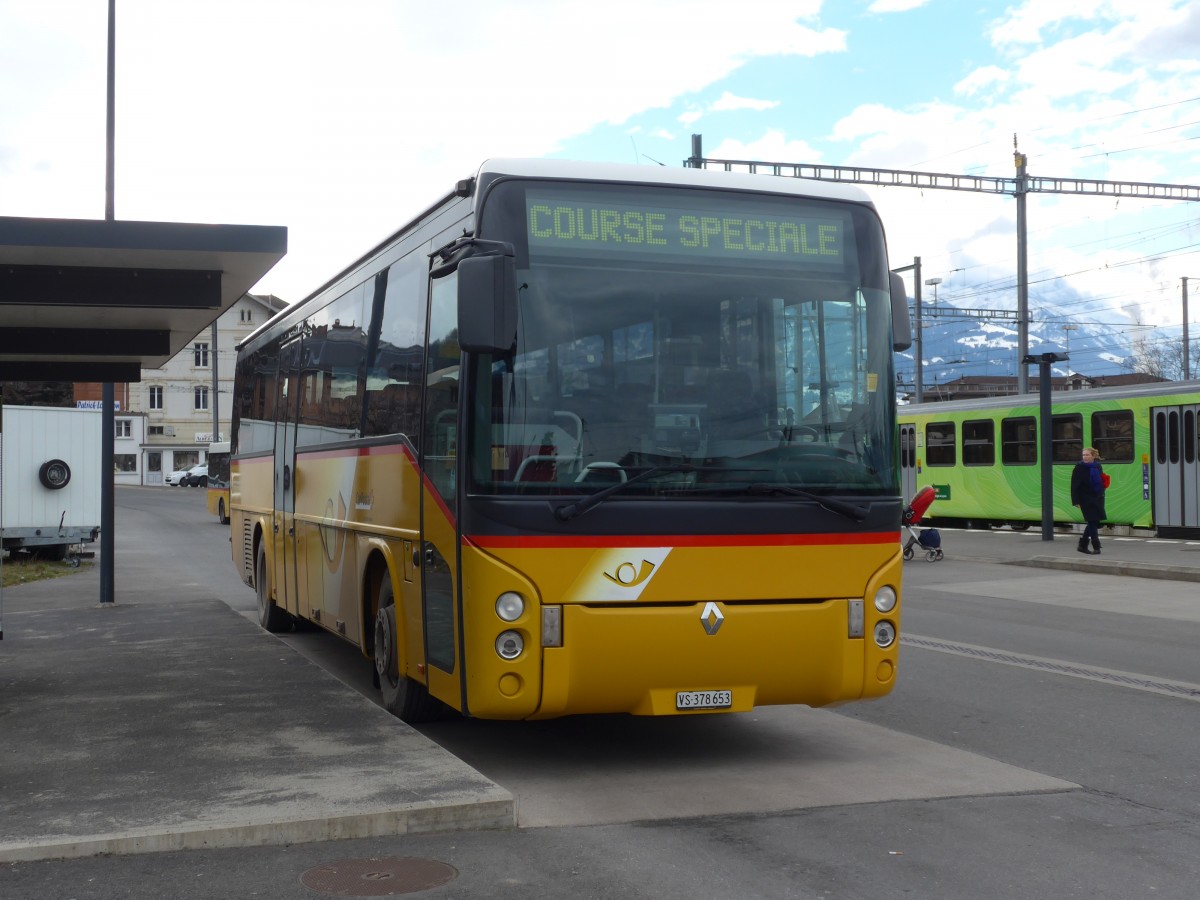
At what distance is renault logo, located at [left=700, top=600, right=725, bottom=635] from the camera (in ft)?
24.2

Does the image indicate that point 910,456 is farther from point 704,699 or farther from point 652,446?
point 652,446

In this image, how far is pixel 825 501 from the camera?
7.60 meters

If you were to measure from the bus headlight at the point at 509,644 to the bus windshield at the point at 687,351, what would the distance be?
73 centimetres

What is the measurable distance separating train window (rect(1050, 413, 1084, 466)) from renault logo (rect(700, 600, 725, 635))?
78.0 ft

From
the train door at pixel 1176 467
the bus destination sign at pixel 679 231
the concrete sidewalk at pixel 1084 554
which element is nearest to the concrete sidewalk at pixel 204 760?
the bus destination sign at pixel 679 231

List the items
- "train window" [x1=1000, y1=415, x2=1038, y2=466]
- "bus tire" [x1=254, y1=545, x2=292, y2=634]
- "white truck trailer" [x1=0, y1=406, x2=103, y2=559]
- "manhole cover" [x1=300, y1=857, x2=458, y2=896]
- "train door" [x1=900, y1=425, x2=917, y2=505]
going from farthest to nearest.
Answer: "train door" [x1=900, y1=425, x2=917, y2=505]
"train window" [x1=1000, y1=415, x2=1038, y2=466]
"white truck trailer" [x1=0, y1=406, x2=103, y2=559]
"bus tire" [x1=254, y1=545, x2=292, y2=634]
"manhole cover" [x1=300, y1=857, x2=458, y2=896]

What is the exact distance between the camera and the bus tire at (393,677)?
8836mm

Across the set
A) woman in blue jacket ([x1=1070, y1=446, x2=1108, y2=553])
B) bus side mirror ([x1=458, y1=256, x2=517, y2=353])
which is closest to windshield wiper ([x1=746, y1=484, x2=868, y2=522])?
bus side mirror ([x1=458, y1=256, x2=517, y2=353])

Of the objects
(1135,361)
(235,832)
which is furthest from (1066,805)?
(1135,361)

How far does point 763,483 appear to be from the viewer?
7.51m

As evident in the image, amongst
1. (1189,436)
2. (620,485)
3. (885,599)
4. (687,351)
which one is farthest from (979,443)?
(620,485)

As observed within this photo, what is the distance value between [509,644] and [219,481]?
41720 millimetres

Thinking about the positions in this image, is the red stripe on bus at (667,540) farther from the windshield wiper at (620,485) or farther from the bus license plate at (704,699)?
the bus license plate at (704,699)

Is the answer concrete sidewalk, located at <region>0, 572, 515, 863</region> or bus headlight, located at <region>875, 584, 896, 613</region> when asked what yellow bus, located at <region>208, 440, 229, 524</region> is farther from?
bus headlight, located at <region>875, 584, 896, 613</region>
